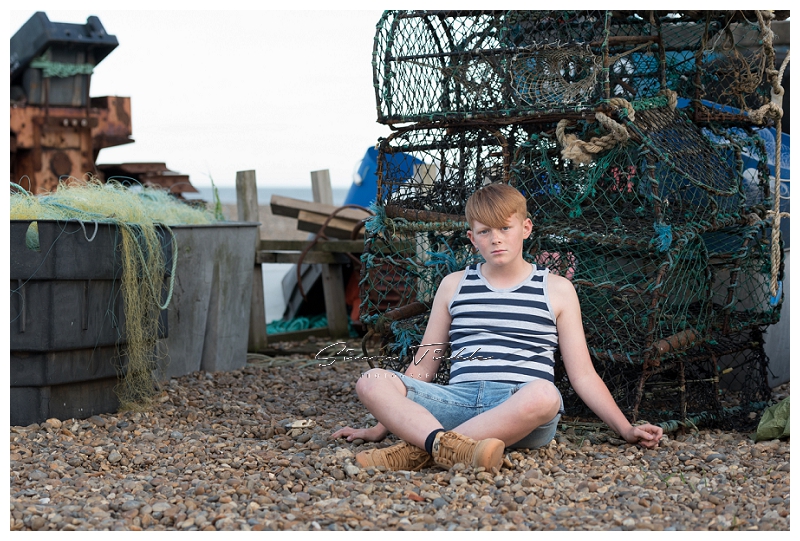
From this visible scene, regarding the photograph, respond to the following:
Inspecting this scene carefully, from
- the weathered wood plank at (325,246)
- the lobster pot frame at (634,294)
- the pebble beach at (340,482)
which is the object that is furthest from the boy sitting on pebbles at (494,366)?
the weathered wood plank at (325,246)

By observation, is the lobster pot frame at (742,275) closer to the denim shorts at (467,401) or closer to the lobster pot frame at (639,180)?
the lobster pot frame at (639,180)

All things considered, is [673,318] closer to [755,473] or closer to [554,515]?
[755,473]

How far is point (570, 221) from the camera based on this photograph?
3.96 meters

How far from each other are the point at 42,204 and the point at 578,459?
8.69ft

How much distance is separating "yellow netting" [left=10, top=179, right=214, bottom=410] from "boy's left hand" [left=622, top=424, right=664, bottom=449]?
222 cm

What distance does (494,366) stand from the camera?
11.1 feet

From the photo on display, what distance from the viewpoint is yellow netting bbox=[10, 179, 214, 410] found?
410cm

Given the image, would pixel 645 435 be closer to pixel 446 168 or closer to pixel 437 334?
pixel 437 334

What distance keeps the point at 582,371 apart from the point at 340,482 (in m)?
1.04

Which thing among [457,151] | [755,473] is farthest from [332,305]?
[755,473]

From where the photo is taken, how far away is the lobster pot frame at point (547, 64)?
153 inches

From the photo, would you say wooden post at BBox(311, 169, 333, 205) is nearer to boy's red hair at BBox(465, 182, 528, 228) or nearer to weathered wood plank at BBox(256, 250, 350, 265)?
Answer: weathered wood plank at BBox(256, 250, 350, 265)

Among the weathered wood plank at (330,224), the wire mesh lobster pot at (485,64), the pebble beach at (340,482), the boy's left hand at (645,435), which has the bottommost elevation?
the pebble beach at (340,482)

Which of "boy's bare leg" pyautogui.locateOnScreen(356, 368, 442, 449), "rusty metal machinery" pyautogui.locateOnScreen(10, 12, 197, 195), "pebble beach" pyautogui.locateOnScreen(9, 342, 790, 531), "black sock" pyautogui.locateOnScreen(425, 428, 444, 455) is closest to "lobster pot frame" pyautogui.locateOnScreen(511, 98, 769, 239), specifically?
"pebble beach" pyautogui.locateOnScreen(9, 342, 790, 531)
